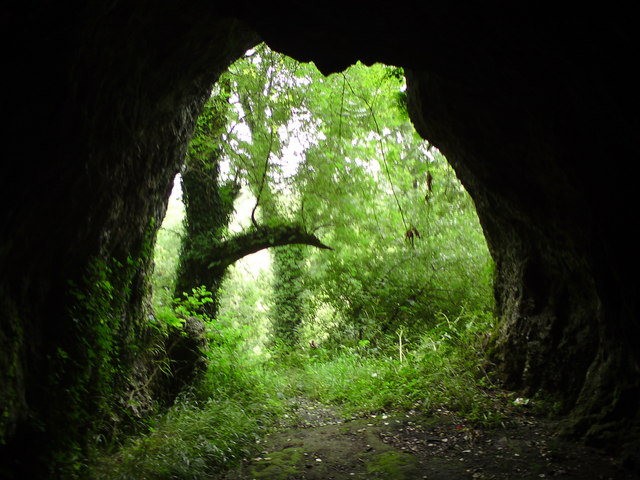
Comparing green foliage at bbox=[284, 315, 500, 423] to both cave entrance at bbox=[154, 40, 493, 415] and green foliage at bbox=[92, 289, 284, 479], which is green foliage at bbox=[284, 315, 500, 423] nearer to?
cave entrance at bbox=[154, 40, 493, 415]

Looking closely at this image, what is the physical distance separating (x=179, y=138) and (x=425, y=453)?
4825mm

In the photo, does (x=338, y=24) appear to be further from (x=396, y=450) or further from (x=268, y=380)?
(x=268, y=380)

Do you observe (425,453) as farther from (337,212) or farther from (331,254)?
(331,254)

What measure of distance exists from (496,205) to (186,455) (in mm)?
4871

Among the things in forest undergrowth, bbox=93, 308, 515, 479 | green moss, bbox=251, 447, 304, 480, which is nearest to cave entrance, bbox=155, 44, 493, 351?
forest undergrowth, bbox=93, 308, 515, 479

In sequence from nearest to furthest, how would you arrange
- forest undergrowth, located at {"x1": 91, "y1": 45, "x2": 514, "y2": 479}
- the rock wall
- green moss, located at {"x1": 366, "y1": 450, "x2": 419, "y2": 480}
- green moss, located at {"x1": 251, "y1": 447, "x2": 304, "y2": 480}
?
the rock wall, green moss, located at {"x1": 366, "y1": 450, "x2": 419, "y2": 480}, green moss, located at {"x1": 251, "y1": 447, "x2": 304, "y2": 480}, forest undergrowth, located at {"x1": 91, "y1": 45, "x2": 514, "y2": 479}

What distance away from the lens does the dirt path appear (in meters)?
3.80

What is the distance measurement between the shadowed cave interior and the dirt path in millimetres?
345

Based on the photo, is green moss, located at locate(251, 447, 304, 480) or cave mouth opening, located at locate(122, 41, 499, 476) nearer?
green moss, located at locate(251, 447, 304, 480)

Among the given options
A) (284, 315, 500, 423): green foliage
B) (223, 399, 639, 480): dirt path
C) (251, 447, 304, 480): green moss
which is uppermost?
(284, 315, 500, 423): green foliage

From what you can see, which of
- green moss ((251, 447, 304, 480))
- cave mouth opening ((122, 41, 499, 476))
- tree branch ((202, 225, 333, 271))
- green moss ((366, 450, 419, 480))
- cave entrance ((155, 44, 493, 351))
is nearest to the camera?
green moss ((366, 450, 419, 480))

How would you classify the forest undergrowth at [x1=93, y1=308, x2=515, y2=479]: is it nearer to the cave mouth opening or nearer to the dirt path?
the cave mouth opening

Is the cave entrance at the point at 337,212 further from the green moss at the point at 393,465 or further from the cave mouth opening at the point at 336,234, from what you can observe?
the green moss at the point at 393,465

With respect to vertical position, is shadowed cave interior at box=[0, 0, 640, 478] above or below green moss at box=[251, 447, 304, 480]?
above
